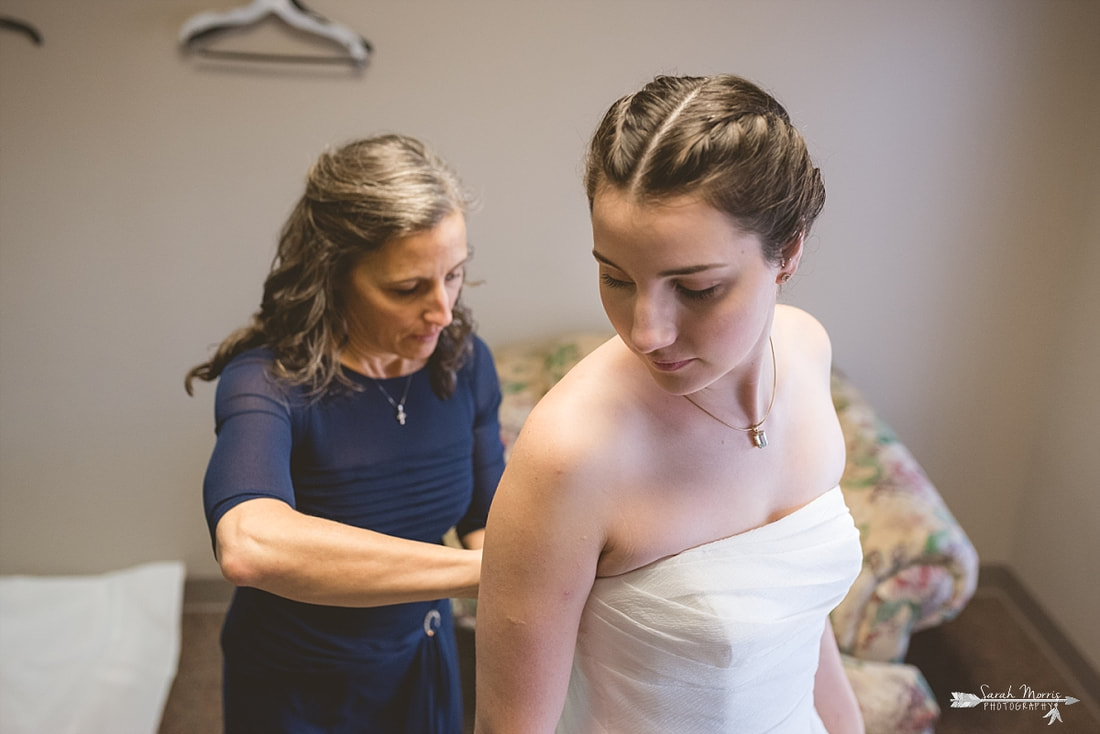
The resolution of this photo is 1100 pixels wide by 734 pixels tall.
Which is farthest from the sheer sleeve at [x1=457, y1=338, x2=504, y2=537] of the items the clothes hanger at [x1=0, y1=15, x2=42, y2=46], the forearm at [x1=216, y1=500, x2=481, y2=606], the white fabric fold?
the clothes hanger at [x1=0, y1=15, x2=42, y2=46]

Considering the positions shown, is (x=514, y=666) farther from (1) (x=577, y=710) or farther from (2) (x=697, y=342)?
(2) (x=697, y=342)

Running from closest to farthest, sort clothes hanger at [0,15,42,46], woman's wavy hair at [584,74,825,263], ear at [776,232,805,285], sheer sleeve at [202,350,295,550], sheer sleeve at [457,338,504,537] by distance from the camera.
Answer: woman's wavy hair at [584,74,825,263]
ear at [776,232,805,285]
sheer sleeve at [202,350,295,550]
sheer sleeve at [457,338,504,537]
clothes hanger at [0,15,42,46]

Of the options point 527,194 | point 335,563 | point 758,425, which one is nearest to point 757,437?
point 758,425

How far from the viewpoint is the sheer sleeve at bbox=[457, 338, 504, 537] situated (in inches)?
61.1

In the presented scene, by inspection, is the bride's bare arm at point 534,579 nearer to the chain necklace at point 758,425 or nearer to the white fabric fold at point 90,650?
the chain necklace at point 758,425

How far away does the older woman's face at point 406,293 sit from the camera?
134 cm

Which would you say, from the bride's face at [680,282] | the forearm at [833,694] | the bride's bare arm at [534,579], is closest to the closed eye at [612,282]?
the bride's face at [680,282]

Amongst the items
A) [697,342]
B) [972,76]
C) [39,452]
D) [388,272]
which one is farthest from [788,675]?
[39,452]

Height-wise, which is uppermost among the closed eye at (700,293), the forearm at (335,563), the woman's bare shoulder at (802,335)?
the closed eye at (700,293)

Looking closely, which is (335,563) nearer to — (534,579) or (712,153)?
(534,579)

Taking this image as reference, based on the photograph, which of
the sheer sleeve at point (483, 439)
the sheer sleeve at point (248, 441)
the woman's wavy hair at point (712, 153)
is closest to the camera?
the woman's wavy hair at point (712, 153)

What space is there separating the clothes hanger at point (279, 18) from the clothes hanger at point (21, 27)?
0.35 m

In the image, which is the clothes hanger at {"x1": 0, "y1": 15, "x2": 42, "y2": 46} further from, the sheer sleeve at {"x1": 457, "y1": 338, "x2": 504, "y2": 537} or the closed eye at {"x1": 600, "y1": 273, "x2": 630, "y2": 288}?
the closed eye at {"x1": 600, "y1": 273, "x2": 630, "y2": 288}

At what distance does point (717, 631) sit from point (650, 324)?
363mm
